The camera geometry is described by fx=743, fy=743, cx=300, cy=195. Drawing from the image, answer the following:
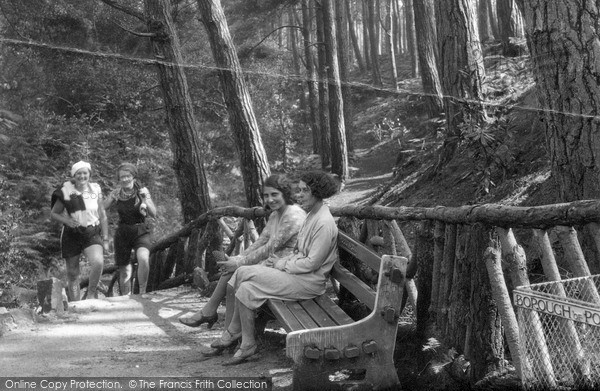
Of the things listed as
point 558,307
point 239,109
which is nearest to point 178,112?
point 239,109

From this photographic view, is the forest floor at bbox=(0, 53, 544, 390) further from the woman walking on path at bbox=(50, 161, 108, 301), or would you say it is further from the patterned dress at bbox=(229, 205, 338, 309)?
the woman walking on path at bbox=(50, 161, 108, 301)

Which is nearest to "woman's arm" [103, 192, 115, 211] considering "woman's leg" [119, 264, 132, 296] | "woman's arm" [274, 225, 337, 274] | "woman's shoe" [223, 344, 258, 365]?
"woman's leg" [119, 264, 132, 296]

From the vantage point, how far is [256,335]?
6113 millimetres

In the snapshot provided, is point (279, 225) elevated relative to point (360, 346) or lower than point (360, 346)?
elevated

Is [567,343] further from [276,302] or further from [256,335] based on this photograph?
[256,335]

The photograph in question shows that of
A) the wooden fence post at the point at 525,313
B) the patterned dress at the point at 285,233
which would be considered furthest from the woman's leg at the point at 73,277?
the wooden fence post at the point at 525,313

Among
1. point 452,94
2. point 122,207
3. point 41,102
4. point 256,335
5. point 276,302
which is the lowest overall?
point 256,335

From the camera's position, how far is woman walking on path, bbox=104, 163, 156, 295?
8852 millimetres

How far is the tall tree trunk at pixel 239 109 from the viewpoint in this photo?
35.5 feet

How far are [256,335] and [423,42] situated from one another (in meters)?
14.9

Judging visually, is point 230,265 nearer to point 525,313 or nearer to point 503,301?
point 503,301

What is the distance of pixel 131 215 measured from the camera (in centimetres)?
894

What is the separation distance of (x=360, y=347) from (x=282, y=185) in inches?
78.7

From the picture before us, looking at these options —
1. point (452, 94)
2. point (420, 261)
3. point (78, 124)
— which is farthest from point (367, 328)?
point (78, 124)
